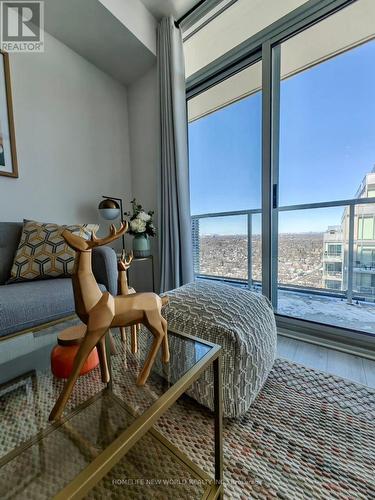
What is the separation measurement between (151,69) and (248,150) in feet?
4.36

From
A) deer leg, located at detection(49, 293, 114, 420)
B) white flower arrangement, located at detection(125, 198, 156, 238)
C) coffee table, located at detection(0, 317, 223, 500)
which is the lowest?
coffee table, located at detection(0, 317, 223, 500)

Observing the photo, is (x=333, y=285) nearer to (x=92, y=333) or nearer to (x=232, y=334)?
(x=232, y=334)

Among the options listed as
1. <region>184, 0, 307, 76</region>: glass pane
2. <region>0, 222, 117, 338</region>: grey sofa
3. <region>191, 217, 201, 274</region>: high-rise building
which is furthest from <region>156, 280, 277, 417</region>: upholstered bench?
<region>184, 0, 307, 76</region>: glass pane

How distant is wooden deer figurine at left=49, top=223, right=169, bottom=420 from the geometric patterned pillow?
93 centimetres

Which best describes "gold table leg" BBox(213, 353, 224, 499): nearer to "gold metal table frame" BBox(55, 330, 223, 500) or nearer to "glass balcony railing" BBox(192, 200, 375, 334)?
"gold metal table frame" BBox(55, 330, 223, 500)

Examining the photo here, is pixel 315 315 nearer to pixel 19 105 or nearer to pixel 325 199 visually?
pixel 325 199

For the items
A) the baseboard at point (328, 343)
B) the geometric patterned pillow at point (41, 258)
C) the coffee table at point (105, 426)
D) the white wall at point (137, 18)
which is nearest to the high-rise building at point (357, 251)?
the baseboard at point (328, 343)

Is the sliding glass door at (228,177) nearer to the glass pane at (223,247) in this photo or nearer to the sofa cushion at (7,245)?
the glass pane at (223,247)

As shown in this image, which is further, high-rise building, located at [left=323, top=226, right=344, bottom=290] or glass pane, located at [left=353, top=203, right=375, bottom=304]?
high-rise building, located at [left=323, top=226, right=344, bottom=290]

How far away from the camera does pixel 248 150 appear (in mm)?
1894

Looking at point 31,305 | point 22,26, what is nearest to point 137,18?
point 22,26

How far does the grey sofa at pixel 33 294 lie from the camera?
1.01 m

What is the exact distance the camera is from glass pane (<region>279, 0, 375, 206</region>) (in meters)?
1.40

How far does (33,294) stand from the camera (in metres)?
1.11
